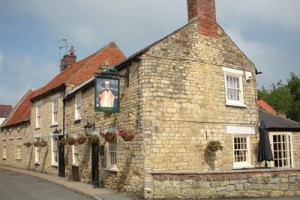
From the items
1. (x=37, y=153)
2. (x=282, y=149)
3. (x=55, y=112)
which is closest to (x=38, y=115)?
(x=37, y=153)

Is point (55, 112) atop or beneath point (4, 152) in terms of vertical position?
atop

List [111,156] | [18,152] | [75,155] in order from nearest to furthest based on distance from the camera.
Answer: [111,156]
[75,155]
[18,152]

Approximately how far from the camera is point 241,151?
16062 millimetres

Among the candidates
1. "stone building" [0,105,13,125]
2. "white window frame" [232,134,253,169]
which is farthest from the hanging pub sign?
"stone building" [0,105,13,125]

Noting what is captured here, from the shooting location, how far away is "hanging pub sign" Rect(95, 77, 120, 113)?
13.7 m

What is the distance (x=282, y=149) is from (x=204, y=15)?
7.90 meters

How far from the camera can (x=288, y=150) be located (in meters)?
18.5

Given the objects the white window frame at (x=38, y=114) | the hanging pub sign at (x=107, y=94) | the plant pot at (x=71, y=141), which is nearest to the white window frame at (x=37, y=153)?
the white window frame at (x=38, y=114)

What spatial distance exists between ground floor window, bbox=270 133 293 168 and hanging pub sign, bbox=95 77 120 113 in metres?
8.61

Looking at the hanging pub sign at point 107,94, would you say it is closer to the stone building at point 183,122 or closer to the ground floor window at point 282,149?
the stone building at point 183,122

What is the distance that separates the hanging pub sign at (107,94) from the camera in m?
13.7

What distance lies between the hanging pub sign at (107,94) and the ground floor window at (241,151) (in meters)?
5.45

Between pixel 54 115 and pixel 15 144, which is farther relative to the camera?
pixel 15 144

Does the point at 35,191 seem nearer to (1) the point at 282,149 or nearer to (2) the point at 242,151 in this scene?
(2) the point at 242,151
